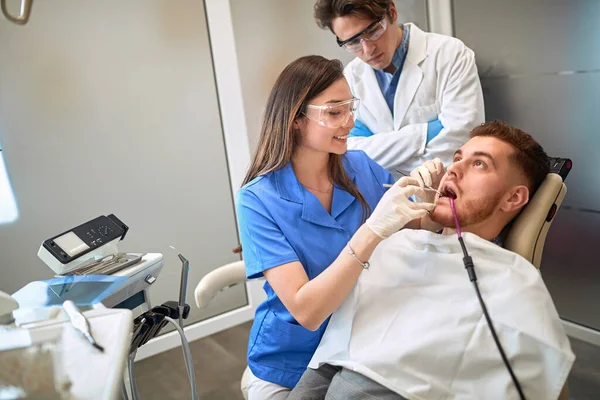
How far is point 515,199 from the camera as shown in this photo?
1.45 metres

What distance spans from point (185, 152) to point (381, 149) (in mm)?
1211

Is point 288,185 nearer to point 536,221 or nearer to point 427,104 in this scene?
point 536,221

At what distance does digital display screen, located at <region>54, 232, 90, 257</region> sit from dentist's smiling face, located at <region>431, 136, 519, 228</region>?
1.04 meters

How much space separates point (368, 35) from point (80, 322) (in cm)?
136

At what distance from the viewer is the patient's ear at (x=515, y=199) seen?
1438mm

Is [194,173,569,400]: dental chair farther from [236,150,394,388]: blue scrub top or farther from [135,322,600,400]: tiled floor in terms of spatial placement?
[135,322,600,400]: tiled floor

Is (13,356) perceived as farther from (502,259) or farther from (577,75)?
(577,75)

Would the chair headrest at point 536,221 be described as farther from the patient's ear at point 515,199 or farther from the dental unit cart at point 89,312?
the dental unit cart at point 89,312

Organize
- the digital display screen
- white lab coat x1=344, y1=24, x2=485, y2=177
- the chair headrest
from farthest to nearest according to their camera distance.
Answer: white lab coat x1=344, y1=24, x2=485, y2=177 → the digital display screen → the chair headrest

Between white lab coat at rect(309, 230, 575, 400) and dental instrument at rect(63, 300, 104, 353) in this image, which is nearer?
dental instrument at rect(63, 300, 104, 353)

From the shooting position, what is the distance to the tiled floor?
86.8 inches

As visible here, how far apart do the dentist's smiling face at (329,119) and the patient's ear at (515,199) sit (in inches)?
18.3

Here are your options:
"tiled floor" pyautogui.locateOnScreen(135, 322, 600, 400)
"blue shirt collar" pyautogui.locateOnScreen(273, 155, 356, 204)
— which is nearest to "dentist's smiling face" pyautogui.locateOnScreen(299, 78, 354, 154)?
"blue shirt collar" pyautogui.locateOnScreen(273, 155, 356, 204)

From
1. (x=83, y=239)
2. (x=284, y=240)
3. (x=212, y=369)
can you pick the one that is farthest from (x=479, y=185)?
(x=212, y=369)
